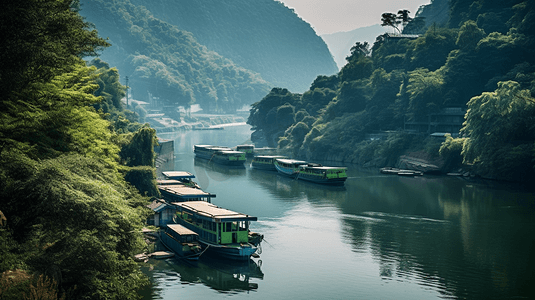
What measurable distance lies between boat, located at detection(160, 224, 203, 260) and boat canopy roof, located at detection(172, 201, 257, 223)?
188 cm

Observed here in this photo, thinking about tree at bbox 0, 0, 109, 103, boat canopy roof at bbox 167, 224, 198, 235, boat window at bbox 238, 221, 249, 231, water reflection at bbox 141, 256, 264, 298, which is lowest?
water reflection at bbox 141, 256, 264, 298

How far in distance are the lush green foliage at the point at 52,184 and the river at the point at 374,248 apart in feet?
34.6

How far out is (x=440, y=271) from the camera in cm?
4341

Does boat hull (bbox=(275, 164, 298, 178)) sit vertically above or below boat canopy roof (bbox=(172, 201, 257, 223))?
above

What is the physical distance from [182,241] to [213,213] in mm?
3687

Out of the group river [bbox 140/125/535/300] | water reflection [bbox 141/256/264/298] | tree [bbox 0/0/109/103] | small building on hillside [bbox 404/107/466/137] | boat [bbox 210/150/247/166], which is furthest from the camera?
boat [bbox 210/150/247/166]

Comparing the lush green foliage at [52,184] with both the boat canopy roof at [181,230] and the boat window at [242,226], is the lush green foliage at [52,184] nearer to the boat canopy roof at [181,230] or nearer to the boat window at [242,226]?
the boat canopy roof at [181,230]

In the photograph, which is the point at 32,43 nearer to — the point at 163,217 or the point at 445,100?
the point at 163,217

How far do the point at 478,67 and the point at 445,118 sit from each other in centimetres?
1341

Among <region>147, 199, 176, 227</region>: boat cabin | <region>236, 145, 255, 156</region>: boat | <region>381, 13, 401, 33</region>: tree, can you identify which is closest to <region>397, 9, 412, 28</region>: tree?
<region>381, 13, 401, 33</region>: tree

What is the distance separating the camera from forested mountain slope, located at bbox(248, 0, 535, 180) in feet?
301

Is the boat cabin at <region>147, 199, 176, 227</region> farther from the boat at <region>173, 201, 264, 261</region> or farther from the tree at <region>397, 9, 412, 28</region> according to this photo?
the tree at <region>397, 9, 412, 28</region>

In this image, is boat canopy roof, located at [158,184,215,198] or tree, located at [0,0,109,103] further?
boat canopy roof, located at [158,184,215,198]

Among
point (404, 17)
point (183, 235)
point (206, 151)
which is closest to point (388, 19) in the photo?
point (404, 17)
